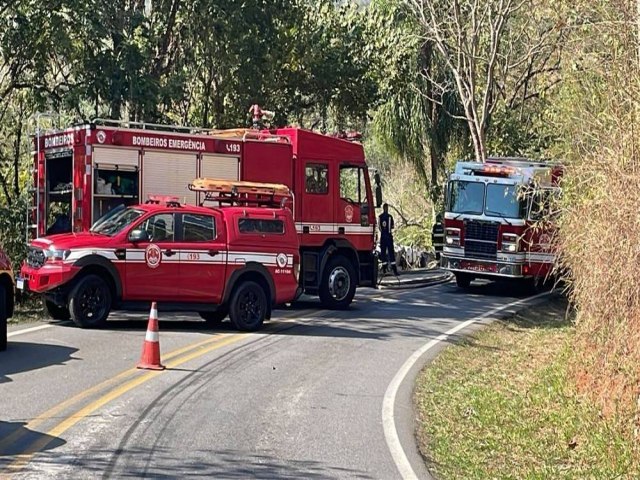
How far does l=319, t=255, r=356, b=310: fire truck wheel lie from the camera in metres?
19.6

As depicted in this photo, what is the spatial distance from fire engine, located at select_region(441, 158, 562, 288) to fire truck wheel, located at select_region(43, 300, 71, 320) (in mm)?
11283

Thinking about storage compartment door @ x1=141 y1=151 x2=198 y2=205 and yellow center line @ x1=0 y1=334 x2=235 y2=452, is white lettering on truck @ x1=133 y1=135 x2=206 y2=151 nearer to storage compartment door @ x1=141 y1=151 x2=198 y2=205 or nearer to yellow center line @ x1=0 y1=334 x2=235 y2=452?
storage compartment door @ x1=141 y1=151 x2=198 y2=205

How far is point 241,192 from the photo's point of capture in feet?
55.6

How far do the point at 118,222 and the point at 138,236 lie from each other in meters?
0.53

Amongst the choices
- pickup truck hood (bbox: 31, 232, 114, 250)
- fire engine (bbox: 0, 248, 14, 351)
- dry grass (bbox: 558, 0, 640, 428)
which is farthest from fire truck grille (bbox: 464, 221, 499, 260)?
fire engine (bbox: 0, 248, 14, 351)

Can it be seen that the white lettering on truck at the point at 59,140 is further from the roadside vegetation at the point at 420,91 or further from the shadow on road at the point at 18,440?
the shadow on road at the point at 18,440

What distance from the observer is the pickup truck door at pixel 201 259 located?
50.4 feet

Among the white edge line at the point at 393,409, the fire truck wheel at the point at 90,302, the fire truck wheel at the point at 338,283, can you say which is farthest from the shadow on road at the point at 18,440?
the fire truck wheel at the point at 338,283

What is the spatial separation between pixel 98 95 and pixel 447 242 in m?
9.30

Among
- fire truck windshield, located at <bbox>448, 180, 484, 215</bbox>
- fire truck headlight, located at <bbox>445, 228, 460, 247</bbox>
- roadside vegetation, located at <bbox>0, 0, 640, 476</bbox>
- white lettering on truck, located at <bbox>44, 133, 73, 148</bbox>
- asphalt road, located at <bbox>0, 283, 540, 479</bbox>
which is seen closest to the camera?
asphalt road, located at <bbox>0, 283, 540, 479</bbox>

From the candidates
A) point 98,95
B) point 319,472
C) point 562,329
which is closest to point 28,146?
point 98,95

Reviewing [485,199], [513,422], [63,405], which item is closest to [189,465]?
[63,405]

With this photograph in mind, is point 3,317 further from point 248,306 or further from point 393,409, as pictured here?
A: point 393,409

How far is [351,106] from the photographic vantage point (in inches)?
1289
